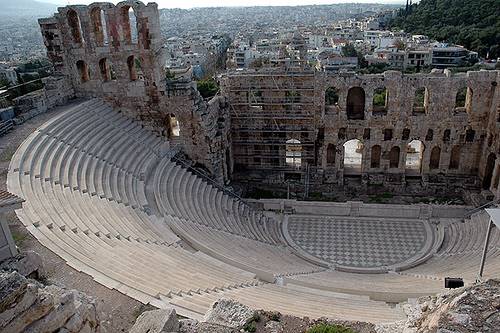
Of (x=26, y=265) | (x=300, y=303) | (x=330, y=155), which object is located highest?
(x=26, y=265)

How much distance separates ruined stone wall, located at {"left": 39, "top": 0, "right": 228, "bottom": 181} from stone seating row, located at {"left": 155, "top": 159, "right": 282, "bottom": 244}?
2358 mm

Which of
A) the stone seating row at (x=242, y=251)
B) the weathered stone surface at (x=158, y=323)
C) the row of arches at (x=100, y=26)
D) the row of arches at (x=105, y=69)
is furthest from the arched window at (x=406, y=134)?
the weathered stone surface at (x=158, y=323)

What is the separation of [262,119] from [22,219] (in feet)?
47.9

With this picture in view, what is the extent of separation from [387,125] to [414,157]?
806cm

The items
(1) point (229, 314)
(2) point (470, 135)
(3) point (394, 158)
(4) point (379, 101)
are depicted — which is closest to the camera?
(1) point (229, 314)

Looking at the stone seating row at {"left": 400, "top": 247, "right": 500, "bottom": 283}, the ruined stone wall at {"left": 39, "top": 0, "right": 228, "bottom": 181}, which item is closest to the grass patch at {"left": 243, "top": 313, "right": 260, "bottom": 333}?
the stone seating row at {"left": 400, "top": 247, "right": 500, "bottom": 283}

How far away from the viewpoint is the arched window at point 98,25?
2158cm

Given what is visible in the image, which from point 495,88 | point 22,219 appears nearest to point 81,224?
point 22,219

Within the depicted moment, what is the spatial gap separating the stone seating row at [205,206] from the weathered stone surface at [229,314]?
7528 mm

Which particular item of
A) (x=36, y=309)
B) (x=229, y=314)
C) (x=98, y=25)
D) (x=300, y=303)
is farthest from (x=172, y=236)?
(x=98, y=25)

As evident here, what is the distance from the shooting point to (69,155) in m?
17.2

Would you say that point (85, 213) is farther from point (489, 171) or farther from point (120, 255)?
point (489, 171)

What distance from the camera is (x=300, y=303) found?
11.8 meters

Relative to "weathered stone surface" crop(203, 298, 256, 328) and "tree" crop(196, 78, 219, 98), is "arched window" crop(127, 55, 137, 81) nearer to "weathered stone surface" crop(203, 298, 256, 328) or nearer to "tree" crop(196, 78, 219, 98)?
"weathered stone surface" crop(203, 298, 256, 328)
